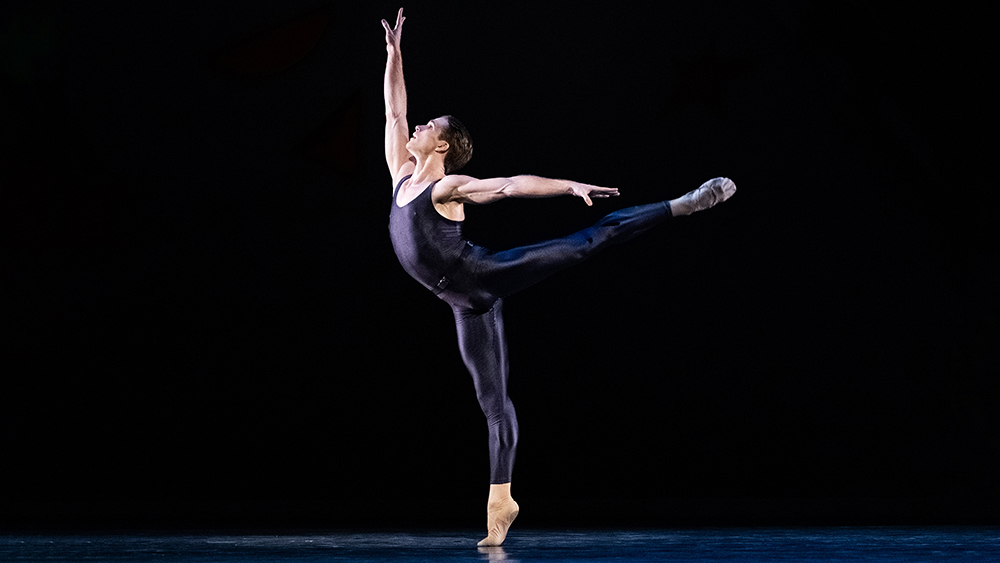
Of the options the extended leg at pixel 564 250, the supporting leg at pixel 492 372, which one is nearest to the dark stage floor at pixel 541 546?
the supporting leg at pixel 492 372

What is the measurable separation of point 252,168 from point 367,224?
0.62 metres

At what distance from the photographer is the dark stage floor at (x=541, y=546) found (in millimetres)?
2896

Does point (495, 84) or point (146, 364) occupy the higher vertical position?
point (495, 84)

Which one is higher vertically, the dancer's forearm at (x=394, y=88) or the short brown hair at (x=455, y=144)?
the dancer's forearm at (x=394, y=88)

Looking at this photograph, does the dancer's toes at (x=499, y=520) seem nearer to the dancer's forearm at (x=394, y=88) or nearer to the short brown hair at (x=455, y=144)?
the short brown hair at (x=455, y=144)

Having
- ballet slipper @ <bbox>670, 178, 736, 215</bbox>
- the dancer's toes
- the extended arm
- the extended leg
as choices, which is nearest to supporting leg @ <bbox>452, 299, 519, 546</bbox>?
the dancer's toes

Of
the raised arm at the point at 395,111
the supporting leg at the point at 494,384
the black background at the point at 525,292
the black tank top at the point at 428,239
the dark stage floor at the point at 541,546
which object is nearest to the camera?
the dark stage floor at the point at 541,546

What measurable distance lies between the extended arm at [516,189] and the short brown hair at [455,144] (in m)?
0.26

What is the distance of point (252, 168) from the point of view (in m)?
4.91

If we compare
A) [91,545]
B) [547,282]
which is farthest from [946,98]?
[91,545]

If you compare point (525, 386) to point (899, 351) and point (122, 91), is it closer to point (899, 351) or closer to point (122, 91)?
point (899, 351)

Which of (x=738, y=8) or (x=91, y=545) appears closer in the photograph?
(x=91, y=545)

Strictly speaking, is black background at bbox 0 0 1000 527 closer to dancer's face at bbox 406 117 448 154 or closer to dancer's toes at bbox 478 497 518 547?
dancer's toes at bbox 478 497 518 547

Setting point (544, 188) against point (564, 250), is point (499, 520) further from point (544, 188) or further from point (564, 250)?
point (544, 188)
